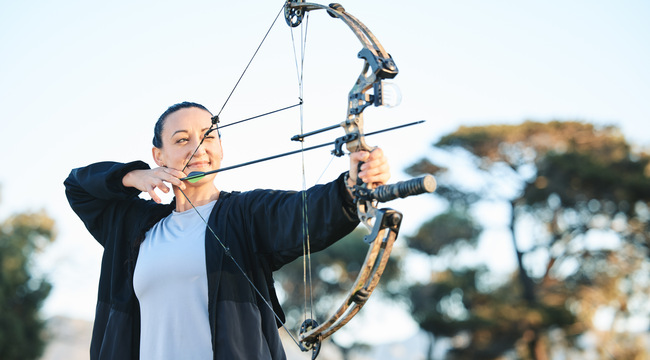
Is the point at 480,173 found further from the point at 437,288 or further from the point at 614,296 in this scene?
the point at 614,296

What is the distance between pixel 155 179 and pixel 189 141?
0.63 ft

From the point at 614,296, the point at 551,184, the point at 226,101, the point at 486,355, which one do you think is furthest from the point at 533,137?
the point at 226,101

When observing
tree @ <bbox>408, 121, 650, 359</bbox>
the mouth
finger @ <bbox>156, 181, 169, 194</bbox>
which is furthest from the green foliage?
finger @ <bbox>156, 181, 169, 194</bbox>

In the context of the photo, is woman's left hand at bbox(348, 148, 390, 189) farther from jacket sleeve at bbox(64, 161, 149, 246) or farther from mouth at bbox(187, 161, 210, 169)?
jacket sleeve at bbox(64, 161, 149, 246)

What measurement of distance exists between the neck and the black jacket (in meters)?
0.04

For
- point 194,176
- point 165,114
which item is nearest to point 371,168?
point 194,176

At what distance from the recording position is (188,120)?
2307mm

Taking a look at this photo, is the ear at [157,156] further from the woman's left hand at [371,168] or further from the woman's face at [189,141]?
the woman's left hand at [371,168]

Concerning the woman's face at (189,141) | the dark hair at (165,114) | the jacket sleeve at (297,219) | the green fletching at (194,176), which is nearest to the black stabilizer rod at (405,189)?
the jacket sleeve at (297,219)

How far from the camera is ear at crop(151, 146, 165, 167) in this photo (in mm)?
2424

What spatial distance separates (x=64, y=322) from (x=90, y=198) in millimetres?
29212

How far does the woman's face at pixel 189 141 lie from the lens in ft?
7.39

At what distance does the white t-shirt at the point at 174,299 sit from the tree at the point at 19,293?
571 inches

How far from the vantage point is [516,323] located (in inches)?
631
